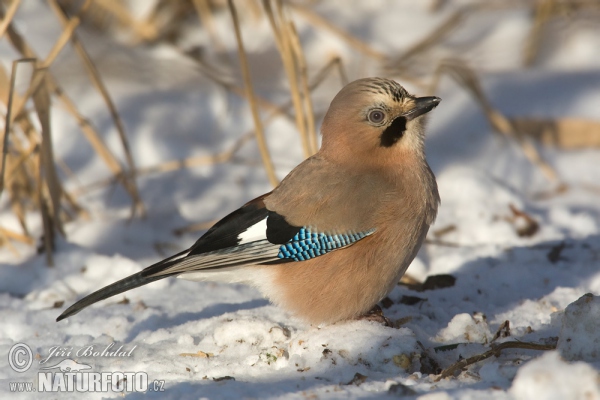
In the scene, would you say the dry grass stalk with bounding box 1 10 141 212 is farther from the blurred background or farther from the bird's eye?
the bird's eye

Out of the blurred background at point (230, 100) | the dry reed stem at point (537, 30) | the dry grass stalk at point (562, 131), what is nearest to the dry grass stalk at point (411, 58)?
the blurred background at point (230, 100)

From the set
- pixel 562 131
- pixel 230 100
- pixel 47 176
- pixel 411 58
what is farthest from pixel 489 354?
pixel 411 58

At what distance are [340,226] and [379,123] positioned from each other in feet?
2.03

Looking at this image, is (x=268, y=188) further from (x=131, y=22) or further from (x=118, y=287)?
(x=131, y=22)

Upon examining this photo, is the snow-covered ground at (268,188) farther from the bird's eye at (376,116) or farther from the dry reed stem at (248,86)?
the bird's eye at (376,116)

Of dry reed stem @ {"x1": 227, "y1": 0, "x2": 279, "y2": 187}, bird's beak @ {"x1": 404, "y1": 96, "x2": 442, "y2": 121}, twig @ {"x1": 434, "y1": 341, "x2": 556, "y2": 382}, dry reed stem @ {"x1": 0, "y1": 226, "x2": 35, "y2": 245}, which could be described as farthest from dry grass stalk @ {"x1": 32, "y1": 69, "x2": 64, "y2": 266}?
twig @ {"x1": 434, "y1": 341, "x2": 556, "y2": 382}

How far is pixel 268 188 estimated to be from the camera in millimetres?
5887

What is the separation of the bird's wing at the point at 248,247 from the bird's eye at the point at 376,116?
0.62 metres

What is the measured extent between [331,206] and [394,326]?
0.68 meters

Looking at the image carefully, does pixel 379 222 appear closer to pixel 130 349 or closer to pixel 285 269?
pixel 285 269

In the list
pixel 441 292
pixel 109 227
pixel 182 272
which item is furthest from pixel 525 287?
pixel 109 227

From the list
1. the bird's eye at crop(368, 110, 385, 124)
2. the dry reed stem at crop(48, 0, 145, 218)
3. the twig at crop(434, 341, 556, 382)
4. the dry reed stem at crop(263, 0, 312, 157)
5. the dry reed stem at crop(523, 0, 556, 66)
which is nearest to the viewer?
the twig at crop(434, 341, 556, 382)

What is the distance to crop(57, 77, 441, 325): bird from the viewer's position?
11.8 feet

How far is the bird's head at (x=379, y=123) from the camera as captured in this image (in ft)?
12.5
